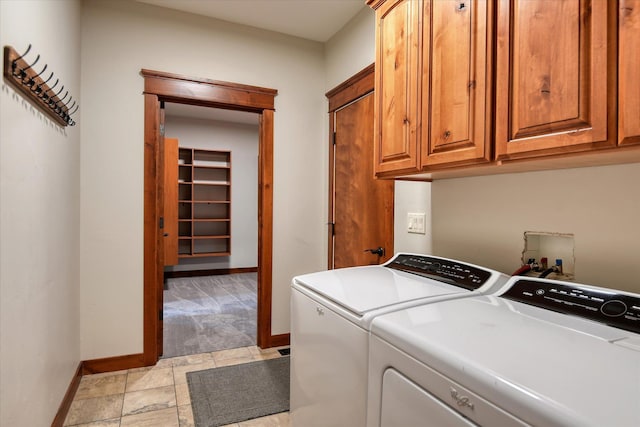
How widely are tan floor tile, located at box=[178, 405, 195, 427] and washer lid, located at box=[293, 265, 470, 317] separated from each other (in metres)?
1.07

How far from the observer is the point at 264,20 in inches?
112

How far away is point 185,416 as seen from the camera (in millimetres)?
2037

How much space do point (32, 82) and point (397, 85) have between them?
1532 mm

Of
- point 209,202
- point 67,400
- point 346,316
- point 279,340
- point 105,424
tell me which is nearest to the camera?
point 346,316

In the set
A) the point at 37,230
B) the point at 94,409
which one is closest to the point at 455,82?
the point at 37,230

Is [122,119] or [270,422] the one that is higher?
[122,119]

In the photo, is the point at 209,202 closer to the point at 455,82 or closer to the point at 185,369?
Answer: the point at 185,369

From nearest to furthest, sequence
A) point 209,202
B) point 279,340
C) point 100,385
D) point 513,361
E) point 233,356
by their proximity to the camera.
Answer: point 513,361 < point 100,385 < point 233,356 < point 279,340 < point 209,202

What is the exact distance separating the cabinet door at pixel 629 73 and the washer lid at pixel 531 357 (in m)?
0.51

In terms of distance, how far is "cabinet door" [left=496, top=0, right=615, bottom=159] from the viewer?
0.94 meters

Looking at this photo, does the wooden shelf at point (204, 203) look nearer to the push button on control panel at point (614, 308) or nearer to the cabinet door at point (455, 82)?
the cabinet door at point (455, 82)

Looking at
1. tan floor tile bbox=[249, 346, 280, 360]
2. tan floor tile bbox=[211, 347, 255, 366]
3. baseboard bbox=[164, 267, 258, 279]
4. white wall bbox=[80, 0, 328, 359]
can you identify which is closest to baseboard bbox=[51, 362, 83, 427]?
white wall bbox=[80, 0, 328, 359]

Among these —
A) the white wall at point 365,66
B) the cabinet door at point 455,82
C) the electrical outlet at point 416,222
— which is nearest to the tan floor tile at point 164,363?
the white wall at point 365,66

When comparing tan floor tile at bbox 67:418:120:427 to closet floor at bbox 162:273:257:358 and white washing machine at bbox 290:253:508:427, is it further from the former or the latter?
white washing machine at bbox 290:253:508:427
